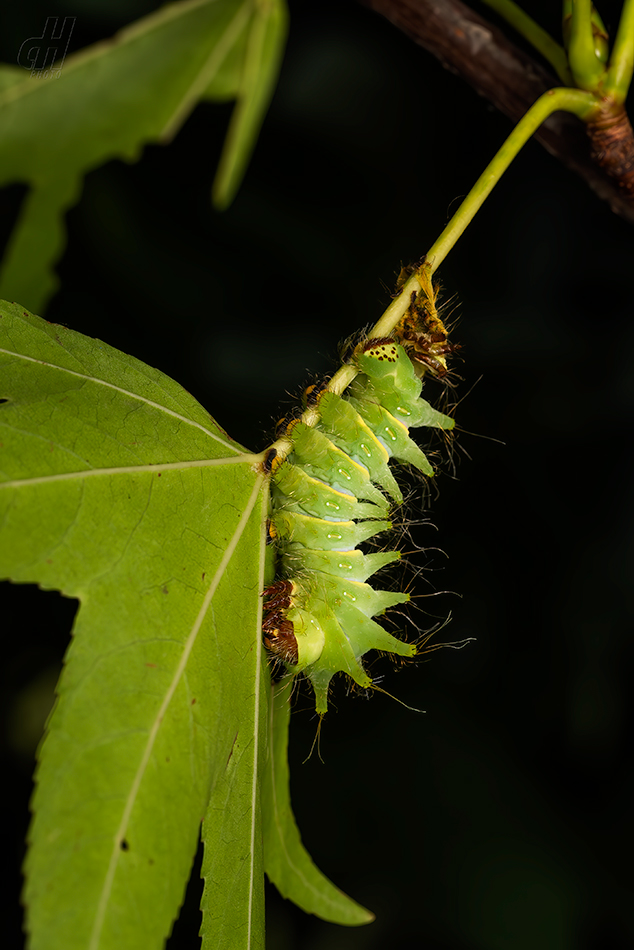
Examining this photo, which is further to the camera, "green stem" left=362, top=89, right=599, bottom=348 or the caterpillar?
the caterpillar

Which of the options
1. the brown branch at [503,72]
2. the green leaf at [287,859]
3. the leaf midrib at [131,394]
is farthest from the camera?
the brown branch at [503,72]

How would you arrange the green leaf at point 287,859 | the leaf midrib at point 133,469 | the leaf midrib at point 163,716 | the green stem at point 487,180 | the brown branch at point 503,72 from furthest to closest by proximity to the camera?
the brown branch at point 503,72
the green leaf at point 287,859
the green stem at point 487,180
the leaf midrib at point 133,469
the leaf midrib at point 163,716

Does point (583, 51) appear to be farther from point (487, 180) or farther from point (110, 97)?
point (110, 97)

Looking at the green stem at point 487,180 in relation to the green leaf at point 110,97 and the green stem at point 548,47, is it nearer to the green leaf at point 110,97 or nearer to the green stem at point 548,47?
the green stem at point 548,47

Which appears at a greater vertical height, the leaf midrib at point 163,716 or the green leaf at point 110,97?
the green leaf at point 110,97

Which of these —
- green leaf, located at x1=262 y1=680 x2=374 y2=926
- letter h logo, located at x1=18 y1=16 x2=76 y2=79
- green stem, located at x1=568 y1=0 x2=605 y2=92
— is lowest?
green leaf, located at x1=262 y1=680 x2=374 y2=926

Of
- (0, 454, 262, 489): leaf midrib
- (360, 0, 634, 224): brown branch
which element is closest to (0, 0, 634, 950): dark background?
(360, 0, 634, 224): brown branch

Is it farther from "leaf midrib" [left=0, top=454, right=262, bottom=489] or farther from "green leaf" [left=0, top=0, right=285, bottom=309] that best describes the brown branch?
"leaf midrib" [left=0, top=454, right=262, bottom=489]

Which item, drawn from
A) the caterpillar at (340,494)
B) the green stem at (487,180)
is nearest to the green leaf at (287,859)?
the caterpillar at (340,494)
